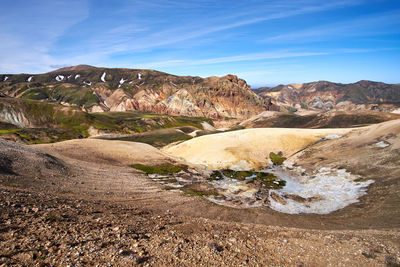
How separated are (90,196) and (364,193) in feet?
151

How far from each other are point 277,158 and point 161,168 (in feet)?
132

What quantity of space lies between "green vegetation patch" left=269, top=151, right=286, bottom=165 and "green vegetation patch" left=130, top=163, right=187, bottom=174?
31.0 m

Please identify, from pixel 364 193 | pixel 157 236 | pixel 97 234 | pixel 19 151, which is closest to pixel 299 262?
pixel 157 236

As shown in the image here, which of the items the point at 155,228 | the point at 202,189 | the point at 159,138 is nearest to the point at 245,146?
the point at 202,189

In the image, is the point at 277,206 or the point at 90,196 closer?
the point at 90,196

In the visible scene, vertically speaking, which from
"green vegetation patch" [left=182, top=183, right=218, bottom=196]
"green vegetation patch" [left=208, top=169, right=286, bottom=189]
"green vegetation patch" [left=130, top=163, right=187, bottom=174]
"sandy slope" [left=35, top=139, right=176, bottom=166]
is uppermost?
"sandy slope" [left=35, top=139, right=176, bottom=166]

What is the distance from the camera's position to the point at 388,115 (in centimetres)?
16638

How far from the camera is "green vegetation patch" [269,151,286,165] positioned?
245 feet

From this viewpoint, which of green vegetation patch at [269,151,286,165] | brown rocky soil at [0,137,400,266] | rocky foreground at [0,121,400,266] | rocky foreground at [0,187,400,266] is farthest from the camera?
green vegetation patch at [269,151,286,165]

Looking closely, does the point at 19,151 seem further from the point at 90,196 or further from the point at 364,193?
the point at 364,193

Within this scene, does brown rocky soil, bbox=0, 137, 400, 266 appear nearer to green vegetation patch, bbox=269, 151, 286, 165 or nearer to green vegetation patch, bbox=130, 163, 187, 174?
green vegetation patch, bbox=130, 163, 187, 174

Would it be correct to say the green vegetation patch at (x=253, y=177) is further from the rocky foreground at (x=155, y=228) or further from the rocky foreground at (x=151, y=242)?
the rocky foreground at (x=151, y=242)

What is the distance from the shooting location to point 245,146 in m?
83.3

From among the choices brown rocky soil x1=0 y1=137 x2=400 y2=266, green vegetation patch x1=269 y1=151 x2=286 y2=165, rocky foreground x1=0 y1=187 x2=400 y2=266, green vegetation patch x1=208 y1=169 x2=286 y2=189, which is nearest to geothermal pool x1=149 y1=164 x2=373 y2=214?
green vegetation patch x1=208 y1=169 x2=286 y2=189
